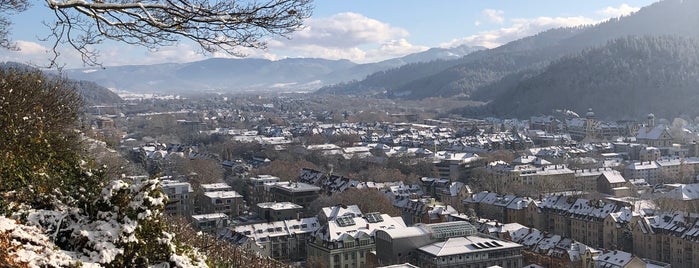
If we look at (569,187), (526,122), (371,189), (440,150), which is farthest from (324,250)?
(526,122)

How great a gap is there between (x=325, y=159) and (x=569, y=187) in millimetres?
18081

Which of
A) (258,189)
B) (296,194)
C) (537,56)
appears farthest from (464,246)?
(537,56)

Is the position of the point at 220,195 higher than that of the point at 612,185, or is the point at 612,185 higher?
the point at 220,195

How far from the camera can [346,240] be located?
24188 millimetres

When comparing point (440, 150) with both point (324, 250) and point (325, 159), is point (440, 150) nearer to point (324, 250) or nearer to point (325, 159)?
point (325, 159)

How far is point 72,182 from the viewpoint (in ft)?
22.0

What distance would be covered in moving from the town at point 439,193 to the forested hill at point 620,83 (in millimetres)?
6573

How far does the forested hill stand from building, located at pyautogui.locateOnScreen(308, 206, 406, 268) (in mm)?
62434

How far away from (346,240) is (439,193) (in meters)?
14.8

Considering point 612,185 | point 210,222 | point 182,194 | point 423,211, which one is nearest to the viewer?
point 210,222

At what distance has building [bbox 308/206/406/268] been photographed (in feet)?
78.1

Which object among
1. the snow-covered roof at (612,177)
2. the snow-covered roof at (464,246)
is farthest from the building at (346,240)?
the snow-covered roof at (612,177)

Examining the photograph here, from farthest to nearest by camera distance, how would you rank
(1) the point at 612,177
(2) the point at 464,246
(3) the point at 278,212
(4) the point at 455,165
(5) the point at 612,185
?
(4) the point at 455,165, (1) the point at 612,177, (5) the point at 612,185, (3) the point at 278,212, (2) the point at 464,246

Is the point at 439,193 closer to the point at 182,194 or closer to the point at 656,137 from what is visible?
the point at 182,194
